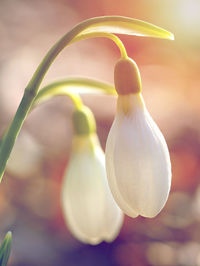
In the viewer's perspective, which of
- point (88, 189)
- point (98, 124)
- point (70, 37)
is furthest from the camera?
point (98, 124)

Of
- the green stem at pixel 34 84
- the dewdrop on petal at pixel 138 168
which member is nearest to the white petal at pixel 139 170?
the dewdrop on petal at pixel 138 168

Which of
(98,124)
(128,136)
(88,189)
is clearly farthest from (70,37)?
(98,124)

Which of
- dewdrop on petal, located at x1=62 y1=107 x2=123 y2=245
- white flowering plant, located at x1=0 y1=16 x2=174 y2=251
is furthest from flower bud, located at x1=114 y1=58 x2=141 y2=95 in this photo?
dewdrop on petal, located at x1=62 y1=107 x2=123 y2=245

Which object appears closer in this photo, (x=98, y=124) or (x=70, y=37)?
(x=70, y=37)

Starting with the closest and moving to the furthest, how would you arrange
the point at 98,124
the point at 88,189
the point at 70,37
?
the point at 70,37 → the point at 88,189 → the point at 98,124

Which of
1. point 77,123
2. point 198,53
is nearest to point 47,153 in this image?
point 198,53

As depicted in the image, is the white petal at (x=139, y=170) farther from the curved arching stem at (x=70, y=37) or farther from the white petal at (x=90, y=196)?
the white petal at (x=90, y=196)

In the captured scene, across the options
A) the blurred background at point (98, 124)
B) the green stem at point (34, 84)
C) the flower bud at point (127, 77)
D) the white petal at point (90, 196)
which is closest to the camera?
the green stem at point (34, 84)

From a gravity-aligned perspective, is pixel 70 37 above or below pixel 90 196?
above

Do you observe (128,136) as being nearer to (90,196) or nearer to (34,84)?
(34,84)
